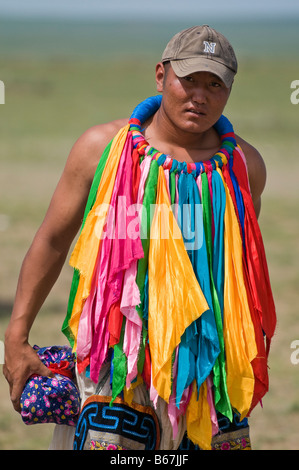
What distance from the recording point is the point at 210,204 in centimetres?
297

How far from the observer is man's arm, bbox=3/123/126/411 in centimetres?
305

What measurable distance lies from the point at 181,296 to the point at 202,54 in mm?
802

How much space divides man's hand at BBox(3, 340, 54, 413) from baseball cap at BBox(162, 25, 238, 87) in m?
1.09

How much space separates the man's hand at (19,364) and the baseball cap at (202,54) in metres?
1.09

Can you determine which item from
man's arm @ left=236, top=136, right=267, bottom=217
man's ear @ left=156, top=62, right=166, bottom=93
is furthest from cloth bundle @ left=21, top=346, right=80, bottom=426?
man's ear @ left=156, top=62, right=166, bottom=93

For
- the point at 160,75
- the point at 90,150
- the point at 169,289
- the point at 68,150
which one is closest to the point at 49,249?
the point at 90,150

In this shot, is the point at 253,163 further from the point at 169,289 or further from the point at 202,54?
the point at 169,289

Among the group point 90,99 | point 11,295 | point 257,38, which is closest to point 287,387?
point 11,295

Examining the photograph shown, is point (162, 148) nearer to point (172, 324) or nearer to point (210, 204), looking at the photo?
point (210, 204)

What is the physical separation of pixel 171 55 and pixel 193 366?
1.05 meters

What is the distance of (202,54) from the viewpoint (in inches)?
115

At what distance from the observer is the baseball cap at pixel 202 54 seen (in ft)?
9.53

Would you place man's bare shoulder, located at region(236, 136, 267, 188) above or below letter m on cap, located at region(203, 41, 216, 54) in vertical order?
below

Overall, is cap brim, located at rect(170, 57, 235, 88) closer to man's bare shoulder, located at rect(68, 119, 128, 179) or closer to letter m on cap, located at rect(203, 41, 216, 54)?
letter m on cap, located at rect(203, 41, 216, 54)
